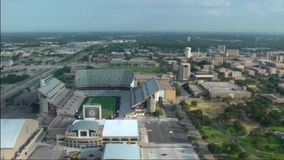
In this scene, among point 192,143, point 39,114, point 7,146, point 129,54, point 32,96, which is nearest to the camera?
point 7,146

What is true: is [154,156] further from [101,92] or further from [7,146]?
[101,92]

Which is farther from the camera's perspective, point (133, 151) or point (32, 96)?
point (32, 96)

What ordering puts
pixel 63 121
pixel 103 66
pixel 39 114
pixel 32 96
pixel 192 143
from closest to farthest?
pixel 192 143 < pixel 63 121 < pixel 39 114 < pixel 32 96 < pixel 103 66

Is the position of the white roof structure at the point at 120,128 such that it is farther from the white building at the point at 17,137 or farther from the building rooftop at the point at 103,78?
the building rooftop at the point at 103,78

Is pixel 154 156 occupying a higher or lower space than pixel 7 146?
lower

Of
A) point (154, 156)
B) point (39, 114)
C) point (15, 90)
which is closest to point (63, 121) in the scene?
point (39, 114)

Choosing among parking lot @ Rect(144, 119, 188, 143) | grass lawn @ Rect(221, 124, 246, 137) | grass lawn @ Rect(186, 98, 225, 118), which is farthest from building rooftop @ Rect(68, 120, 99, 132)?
grass lawn @ Rect(186, 98, 225, 118)
